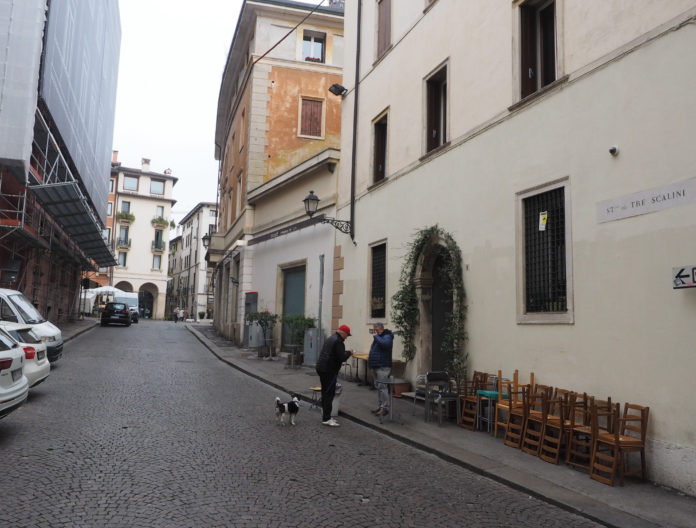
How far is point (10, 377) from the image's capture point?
7055 millimetres

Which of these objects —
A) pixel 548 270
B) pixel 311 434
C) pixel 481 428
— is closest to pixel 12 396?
pixel 311 434

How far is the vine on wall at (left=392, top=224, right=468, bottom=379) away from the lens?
10000 millimetres

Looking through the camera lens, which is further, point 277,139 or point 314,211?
point 277,139

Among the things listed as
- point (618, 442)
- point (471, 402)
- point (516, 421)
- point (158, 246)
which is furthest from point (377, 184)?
point (158, 246)

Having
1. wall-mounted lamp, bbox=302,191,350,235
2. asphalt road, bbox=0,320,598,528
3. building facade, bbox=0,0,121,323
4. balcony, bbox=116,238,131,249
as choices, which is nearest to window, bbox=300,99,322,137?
building facade, bbox=0,0,121,323

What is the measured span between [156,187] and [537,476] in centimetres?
7023

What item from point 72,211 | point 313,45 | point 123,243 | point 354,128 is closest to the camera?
point 354,128

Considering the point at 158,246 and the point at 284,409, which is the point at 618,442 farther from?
the point at 158,246

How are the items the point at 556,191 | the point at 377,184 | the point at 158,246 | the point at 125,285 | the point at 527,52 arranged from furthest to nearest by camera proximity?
the point at 158,246, the point at 125,285, the point at 377,184, the point at 527,52, the point at 556,191

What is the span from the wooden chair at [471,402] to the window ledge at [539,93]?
13.7 ft

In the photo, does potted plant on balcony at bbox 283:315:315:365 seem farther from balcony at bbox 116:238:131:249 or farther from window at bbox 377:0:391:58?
balcony at bbox 116:238:131:249

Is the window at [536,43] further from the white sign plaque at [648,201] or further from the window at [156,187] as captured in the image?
the window at [156,187]

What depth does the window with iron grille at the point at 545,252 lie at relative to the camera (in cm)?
807

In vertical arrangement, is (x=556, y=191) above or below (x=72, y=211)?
below
